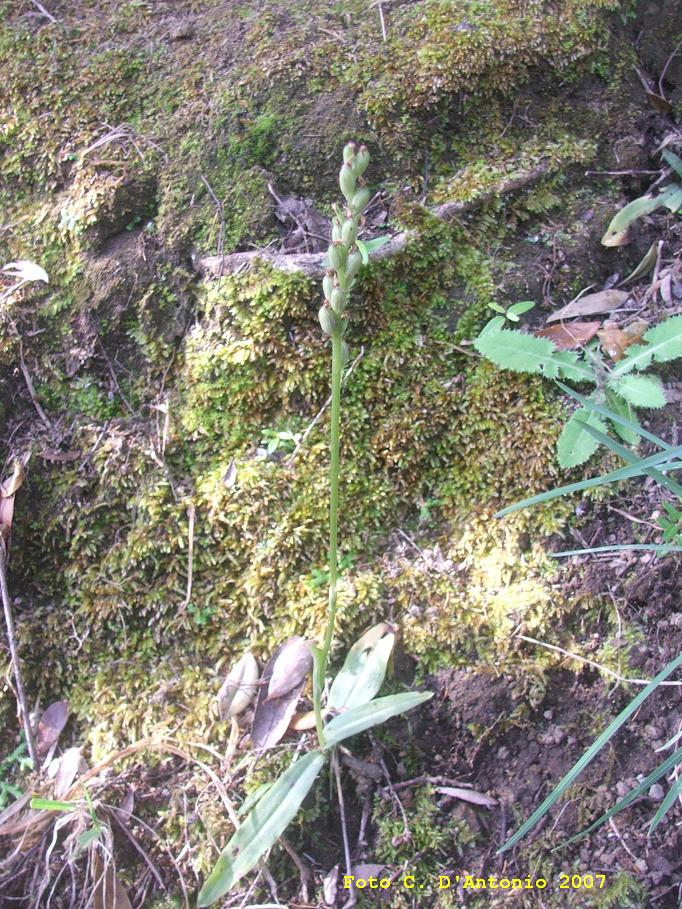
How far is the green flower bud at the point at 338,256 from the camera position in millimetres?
1402

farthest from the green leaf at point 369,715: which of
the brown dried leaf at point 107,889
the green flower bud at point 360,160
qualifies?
the green flower bud at point 360,160

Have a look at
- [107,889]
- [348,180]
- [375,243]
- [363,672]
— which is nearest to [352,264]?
[348,180]

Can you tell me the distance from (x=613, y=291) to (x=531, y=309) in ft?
0.94

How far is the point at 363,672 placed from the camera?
1.87m

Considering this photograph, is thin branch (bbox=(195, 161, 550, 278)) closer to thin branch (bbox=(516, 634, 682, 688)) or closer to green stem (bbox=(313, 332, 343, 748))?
green stem (bbox=(313, 332, 343, 748))

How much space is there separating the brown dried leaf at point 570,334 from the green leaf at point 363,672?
40.9 inches

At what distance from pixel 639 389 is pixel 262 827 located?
5.09 ft

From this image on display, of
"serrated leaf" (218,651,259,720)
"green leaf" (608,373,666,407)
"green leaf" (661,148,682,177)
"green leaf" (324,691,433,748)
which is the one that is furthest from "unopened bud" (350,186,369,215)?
"green leaf" (661,148,682,177)

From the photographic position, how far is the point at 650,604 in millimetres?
1878

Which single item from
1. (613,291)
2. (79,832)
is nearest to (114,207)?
(613,291)

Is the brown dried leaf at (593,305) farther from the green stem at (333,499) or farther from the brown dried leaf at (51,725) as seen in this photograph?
the brown dried leaf at (51,725)

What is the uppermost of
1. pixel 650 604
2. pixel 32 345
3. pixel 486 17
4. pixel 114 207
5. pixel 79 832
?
pixel 486 17

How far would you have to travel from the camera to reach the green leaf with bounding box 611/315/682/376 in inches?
79.5

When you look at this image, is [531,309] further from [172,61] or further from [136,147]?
[172,61]
